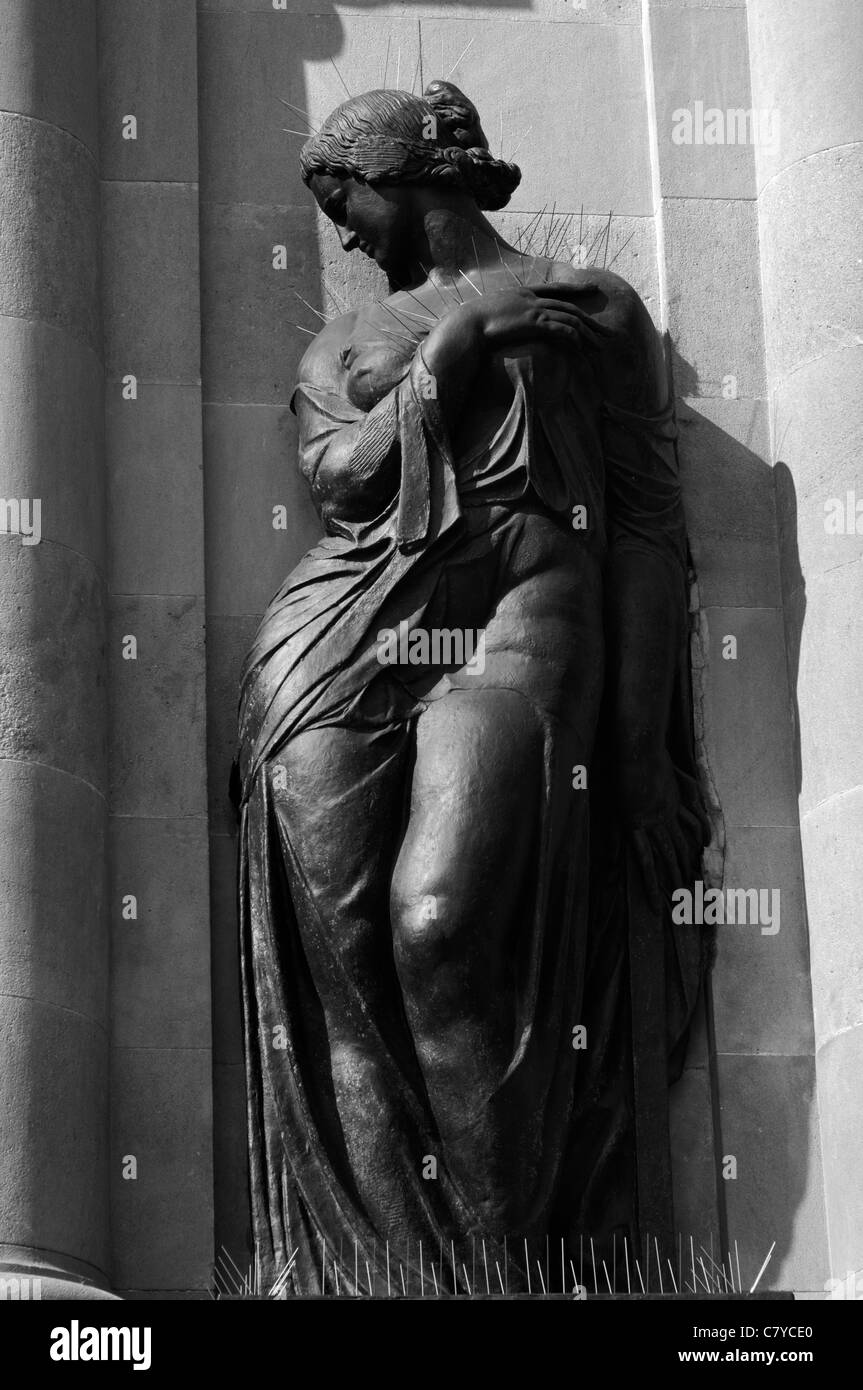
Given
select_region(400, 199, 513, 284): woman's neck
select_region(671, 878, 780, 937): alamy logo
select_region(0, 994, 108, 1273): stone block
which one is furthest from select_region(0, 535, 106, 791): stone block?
select_region(671, 878, 780, 937): alamy logo

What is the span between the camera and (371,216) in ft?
47.9

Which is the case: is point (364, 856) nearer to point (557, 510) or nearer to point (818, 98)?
point (557, 510)

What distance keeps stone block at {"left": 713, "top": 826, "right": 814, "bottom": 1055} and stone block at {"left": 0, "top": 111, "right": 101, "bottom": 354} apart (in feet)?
11.1

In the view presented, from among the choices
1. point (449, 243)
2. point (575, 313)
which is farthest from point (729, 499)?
point (449, 243)

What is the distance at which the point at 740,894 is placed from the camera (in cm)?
1436

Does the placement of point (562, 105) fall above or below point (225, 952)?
above

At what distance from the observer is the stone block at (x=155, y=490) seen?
1451cm

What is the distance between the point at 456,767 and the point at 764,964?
1628 mm

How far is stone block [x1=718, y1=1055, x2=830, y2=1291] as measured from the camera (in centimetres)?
1387

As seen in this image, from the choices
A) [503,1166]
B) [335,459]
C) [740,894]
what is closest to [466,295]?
[335,459]

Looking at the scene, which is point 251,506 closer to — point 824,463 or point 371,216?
point 371,216

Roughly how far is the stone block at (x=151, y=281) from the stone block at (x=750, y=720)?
2.48m

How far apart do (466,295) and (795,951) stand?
2.97m

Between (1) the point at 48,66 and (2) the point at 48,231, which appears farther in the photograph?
(1) the point at 48,66
